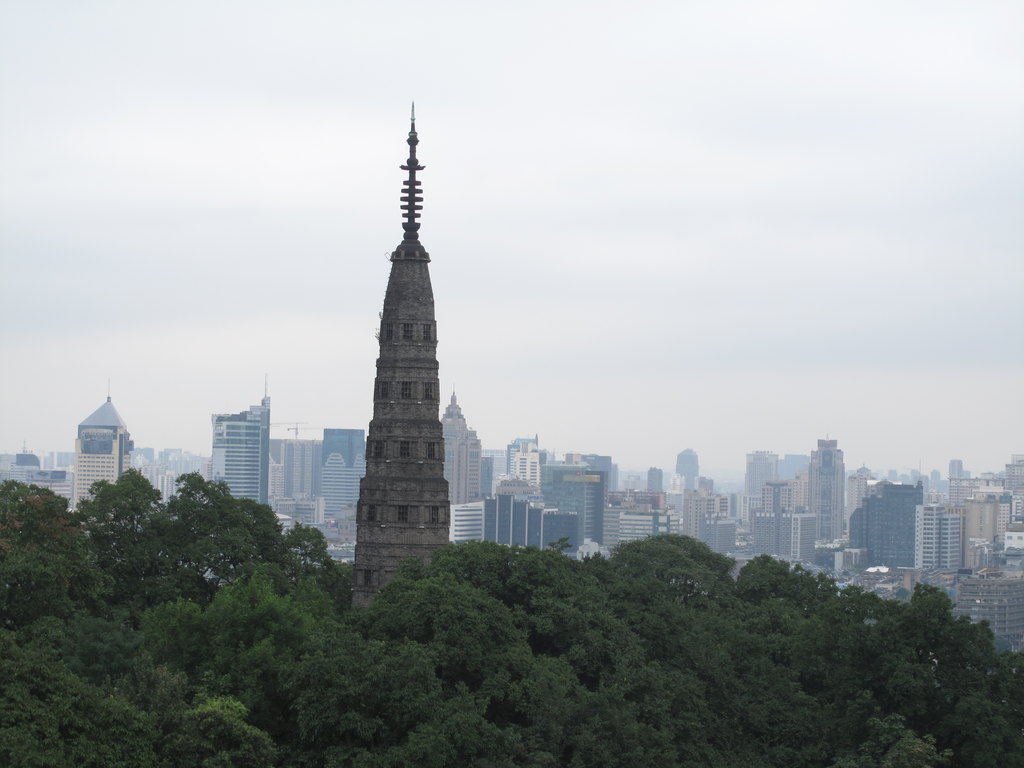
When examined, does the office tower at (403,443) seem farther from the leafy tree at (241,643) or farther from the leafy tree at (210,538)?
the leafy tree at (241,643)

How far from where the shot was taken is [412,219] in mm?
60094

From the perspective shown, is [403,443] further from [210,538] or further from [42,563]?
[42,563]

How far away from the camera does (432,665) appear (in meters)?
44.7

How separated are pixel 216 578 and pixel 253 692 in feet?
48.9

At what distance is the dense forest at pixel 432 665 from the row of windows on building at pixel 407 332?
8.27m

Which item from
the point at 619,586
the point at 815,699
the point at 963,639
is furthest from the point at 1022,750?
the point at 619,586

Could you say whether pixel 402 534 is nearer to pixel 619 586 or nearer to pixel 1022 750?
pixel 619 586

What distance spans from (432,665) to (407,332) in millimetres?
17132

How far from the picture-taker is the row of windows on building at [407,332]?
59.1 metres

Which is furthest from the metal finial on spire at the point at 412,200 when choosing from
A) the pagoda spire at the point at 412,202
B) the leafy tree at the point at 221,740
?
the leafy tree at the point at 221,740

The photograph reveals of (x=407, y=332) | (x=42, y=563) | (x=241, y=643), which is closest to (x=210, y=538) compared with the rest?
(x=407, y=332)

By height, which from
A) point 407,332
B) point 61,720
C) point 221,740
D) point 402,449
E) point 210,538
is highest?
point 407,332

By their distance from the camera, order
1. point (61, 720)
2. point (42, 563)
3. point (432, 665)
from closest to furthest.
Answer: point (61, 720) → point (432, 665) → point (42, 563)

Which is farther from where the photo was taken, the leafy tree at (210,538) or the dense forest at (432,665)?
the leafy tree at (210,538)
